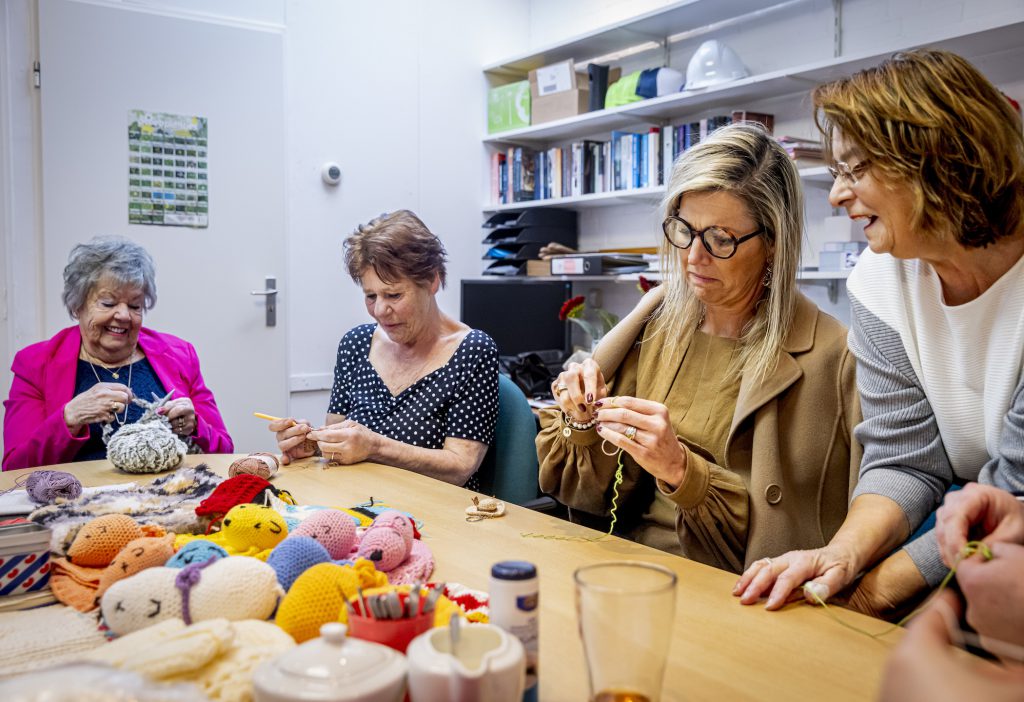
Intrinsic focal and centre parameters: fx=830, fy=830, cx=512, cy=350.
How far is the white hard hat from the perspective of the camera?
351 centimetres

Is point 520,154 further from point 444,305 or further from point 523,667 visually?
point 523,667

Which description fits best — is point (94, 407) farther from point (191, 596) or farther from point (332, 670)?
point (332, 670)

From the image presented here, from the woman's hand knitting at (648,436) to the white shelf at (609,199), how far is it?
2.07 m

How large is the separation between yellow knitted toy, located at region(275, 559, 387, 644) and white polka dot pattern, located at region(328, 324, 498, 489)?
1.13 metres

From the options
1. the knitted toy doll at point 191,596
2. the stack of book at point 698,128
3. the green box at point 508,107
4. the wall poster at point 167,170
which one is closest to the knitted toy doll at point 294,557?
the knitted toy doll at point 191,596

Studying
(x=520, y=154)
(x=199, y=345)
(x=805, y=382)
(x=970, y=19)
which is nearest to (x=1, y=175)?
(x=199, y=345)

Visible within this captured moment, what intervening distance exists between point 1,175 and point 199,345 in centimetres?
103

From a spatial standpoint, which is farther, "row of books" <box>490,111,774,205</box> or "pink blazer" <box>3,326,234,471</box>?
"row of books" <box>490,111,774,205</box>

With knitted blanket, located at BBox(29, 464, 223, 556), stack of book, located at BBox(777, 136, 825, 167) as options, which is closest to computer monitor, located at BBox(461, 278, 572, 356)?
stack of book, located at BBox(777, 136, 825, 167)

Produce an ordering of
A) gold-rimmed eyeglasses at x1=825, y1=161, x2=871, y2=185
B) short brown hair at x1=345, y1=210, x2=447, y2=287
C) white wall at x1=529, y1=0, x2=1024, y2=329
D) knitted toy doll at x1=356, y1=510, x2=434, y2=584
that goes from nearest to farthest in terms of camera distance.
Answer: knitted toy doll at x1=356, y1=510, x2=434, y2=584 → gold-rimmed eyeglasses at x1=825, y1=161, x2=871, y2=185 → short brown hair at x1=345, y1=210, x2=447, y2=287 → white wall at x1=529, y1=0, x2=1024, y2=329

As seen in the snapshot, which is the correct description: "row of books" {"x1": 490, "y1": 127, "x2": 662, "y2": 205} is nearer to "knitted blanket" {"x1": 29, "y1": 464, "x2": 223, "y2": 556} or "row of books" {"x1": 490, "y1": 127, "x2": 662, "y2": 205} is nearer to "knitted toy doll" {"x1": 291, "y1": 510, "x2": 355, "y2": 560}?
"knitted blanket" {"x1": 29, "y1": 464, "x2": 223, "y2": 556}

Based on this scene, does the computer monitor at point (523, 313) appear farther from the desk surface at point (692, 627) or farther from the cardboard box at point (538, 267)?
the desk surface at point (692, 627)

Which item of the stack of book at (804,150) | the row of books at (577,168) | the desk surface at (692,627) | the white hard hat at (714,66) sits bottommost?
the desk surface at (692,627)

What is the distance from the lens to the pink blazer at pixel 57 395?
2.09 metres
